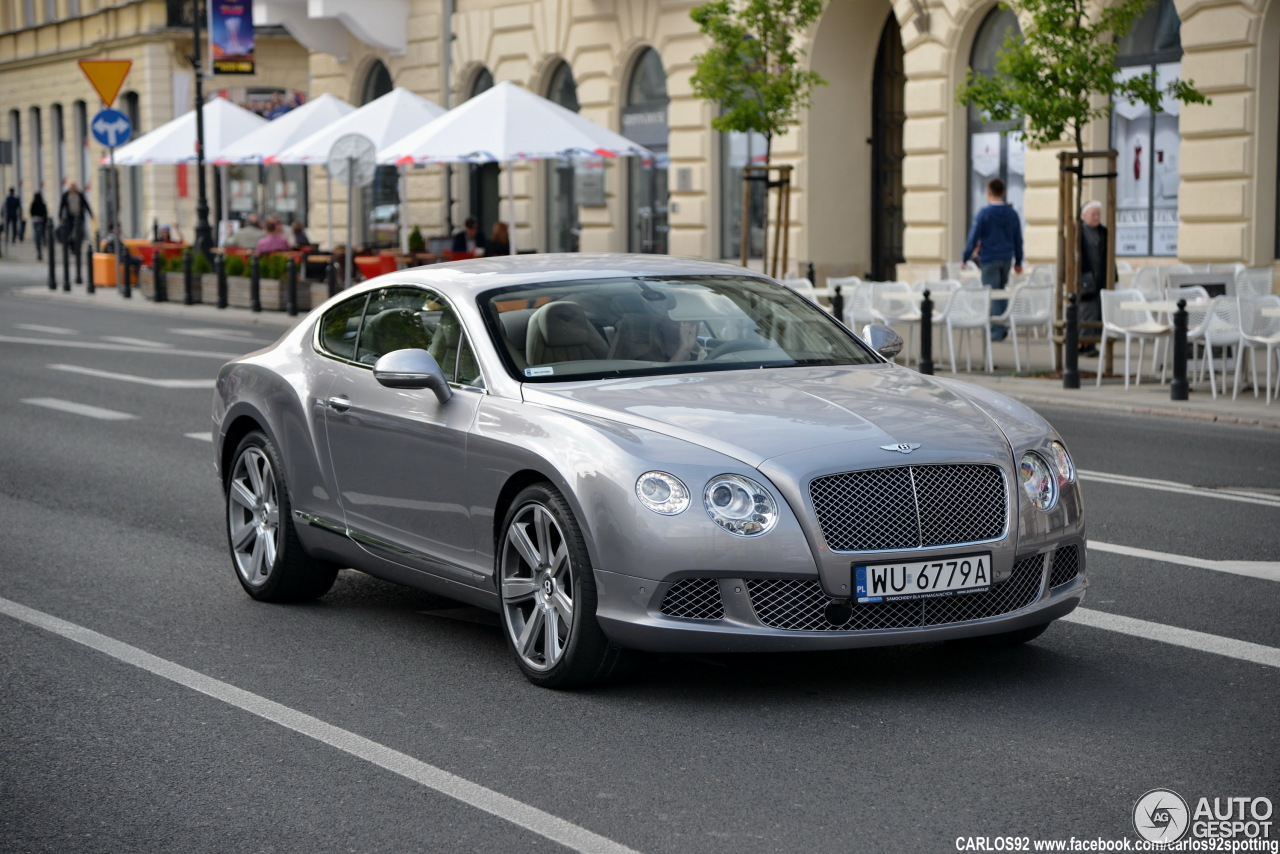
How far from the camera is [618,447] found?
5.99 meters

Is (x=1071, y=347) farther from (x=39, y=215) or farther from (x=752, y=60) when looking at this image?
(x=39, y=215)

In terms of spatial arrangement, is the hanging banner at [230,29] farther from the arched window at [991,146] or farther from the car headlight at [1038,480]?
the car headlight at [1038,480]

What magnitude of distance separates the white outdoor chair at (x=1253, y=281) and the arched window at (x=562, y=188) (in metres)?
15.4

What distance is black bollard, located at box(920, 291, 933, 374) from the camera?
1859cm

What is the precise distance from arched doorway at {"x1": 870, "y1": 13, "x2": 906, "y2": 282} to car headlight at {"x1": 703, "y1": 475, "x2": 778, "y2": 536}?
2251 cm

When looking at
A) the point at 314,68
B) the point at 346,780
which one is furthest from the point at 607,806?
the point at 314,68

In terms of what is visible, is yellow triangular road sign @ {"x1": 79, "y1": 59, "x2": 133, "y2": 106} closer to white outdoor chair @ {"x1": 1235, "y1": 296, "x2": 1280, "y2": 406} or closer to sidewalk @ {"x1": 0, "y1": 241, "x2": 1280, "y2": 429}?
sidewalk @ {"x1": 0, "y1": 241, "x2": 1280, "y2": 429}

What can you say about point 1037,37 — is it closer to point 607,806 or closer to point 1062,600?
point 1062,600

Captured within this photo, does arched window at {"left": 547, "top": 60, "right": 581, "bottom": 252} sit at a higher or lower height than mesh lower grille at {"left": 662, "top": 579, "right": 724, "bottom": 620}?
higher

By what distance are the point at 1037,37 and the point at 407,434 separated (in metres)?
12.5

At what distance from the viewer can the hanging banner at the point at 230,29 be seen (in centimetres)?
3991

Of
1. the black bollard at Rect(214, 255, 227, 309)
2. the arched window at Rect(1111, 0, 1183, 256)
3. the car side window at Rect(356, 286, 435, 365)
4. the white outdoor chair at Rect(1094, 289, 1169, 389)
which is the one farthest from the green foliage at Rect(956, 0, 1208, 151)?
the black bollard at Rect(214, 255, 227, 309)

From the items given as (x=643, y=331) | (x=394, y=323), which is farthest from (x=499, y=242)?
(x=643, y=331)

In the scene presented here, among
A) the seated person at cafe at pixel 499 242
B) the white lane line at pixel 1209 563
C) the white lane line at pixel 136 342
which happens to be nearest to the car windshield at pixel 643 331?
the white lane line at pixel 1209 563
